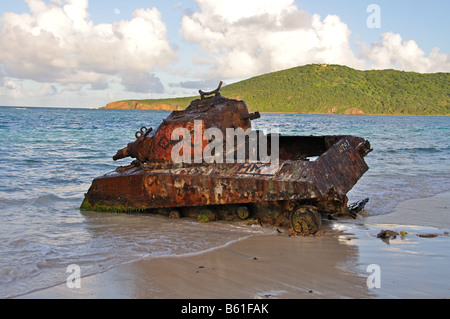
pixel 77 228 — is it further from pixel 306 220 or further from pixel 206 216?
pixel 306 220

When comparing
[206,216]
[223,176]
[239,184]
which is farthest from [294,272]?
[206,216]

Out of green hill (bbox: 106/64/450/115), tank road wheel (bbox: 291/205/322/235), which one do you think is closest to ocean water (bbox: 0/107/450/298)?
tank road wheel (bbox: 291/205/322/235)

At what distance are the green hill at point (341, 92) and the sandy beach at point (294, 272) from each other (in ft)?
333

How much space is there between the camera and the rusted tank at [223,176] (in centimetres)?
501

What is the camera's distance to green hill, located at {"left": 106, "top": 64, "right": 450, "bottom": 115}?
109312 mm

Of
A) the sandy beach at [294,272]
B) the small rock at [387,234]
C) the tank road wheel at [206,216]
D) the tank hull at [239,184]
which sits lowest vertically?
the sandy beach at [294,272]

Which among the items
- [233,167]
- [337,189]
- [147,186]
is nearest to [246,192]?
[233,167]

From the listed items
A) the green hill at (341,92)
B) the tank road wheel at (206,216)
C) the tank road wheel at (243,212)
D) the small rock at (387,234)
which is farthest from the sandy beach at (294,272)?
the green hill at (341,92)

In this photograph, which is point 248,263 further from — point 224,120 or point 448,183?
point 448,183

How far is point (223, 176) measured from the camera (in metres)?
5.23

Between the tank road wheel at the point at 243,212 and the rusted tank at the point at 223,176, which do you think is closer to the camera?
the rusted tank at the point at 223,176

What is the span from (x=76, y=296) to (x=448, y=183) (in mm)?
8893

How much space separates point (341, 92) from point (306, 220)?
12068 centimetres

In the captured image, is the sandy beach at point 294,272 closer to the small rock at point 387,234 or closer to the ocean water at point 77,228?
the small rock at point 387,234
